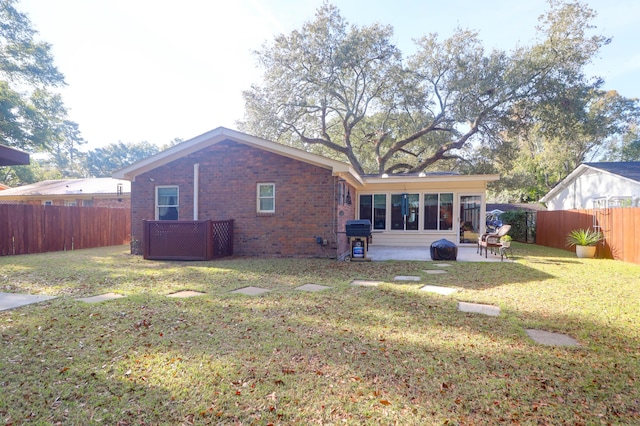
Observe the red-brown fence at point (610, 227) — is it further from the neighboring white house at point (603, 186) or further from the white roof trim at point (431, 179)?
the white roof trim at point (431, 179)

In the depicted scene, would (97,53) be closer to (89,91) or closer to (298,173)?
(298,173)

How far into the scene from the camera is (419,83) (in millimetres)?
21438

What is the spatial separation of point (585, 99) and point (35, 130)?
108ft

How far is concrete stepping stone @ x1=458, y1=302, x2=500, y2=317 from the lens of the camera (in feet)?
15.2

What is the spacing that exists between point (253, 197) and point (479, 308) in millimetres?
7390

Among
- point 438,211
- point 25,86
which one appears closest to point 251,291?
point 438,211

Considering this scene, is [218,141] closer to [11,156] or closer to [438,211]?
[11,156]

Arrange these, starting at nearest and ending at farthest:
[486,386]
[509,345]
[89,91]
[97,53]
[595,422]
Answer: [595,422], [486,386], [509,345], [97,53], [89,91]

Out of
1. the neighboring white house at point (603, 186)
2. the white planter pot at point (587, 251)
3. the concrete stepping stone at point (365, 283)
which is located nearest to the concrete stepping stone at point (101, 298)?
the concrete stepping stone at point (365, 283)

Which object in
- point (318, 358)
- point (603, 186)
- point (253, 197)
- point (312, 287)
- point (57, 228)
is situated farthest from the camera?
point (603, 186)

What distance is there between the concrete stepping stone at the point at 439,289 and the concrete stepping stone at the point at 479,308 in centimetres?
69

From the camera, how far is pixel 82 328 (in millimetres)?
3834

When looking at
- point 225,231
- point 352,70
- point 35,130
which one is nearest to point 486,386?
point 225,231

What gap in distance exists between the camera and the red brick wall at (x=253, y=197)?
1012 cm
